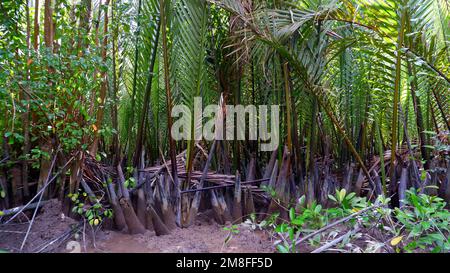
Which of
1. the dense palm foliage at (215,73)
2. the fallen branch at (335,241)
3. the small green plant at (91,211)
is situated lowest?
the fallen branch at (335,241)

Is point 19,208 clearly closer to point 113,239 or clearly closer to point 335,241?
point 113,239

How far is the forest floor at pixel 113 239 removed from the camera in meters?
1.71

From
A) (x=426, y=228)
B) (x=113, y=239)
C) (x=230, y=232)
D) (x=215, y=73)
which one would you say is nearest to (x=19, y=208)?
(x=113, y=239)

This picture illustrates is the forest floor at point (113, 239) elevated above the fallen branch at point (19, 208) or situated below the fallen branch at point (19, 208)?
below

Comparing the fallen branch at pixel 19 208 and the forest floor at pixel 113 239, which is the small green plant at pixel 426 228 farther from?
the fallen branch at pixel 19 208

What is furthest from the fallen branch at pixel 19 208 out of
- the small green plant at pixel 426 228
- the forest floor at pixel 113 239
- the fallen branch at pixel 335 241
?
the small green plant at pixel 426 228

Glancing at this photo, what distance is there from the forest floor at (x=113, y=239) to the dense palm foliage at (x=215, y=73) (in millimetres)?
182

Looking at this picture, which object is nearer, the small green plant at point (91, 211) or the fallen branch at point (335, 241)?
the fallen branch at point (335, 241)

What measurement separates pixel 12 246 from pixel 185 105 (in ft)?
3.70

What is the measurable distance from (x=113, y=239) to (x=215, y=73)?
123 cm

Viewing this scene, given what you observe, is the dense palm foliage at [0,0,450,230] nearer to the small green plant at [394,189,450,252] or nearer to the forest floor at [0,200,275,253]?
the forest floor at [0,200,275,253]

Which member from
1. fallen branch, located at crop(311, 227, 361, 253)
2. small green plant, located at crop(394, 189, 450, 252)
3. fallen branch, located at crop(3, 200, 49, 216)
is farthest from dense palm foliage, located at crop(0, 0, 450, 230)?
fallen branch, located at crop(311, 227, 361, 253)
